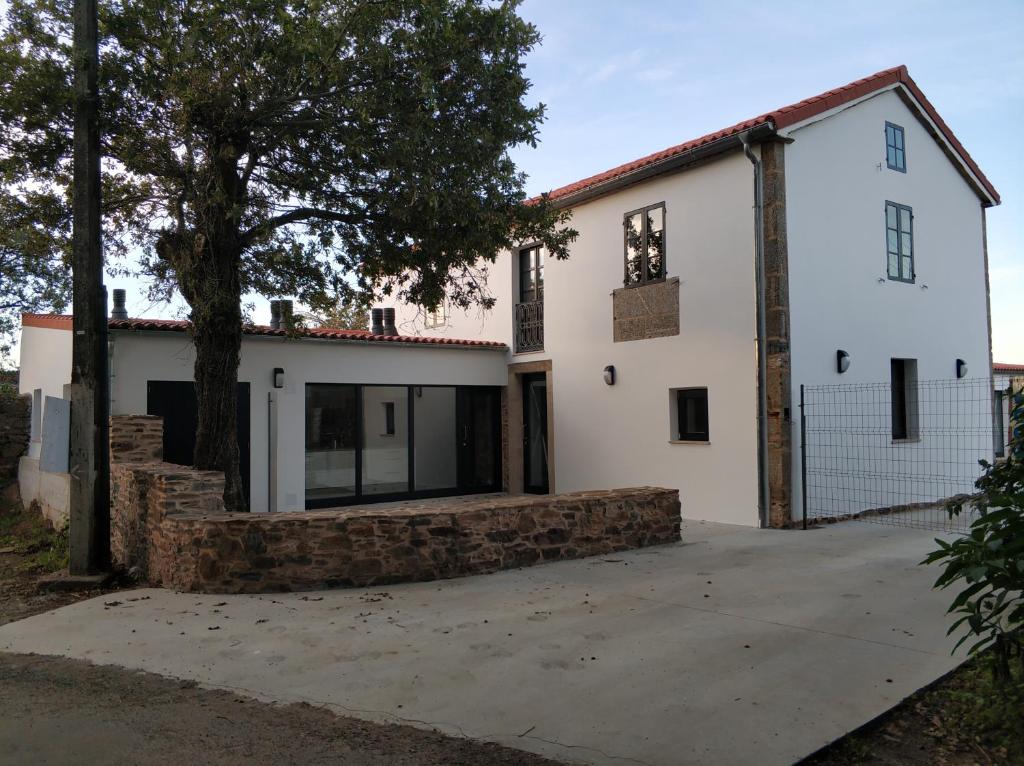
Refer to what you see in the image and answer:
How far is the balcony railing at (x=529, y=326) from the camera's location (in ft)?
48.3

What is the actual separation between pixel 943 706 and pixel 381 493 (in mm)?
10662

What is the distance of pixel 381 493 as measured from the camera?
45.2 ft

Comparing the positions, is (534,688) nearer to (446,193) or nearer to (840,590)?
(840,590)

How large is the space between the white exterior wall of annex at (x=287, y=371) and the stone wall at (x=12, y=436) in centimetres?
554

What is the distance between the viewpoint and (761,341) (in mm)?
10570

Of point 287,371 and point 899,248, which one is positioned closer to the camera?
point 287,371

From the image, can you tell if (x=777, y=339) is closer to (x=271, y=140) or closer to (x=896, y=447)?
(x=896, y=447)

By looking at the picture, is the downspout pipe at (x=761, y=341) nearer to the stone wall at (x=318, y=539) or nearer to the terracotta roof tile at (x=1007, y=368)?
the stone wall at (x=318, y=539)

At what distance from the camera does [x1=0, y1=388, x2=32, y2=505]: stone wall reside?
14766mm

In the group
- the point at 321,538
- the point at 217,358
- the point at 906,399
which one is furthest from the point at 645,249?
the point at 321,538

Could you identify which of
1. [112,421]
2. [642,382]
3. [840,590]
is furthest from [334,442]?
[840,590]

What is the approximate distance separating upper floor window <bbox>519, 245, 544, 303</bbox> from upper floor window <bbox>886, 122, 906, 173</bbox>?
617 cm

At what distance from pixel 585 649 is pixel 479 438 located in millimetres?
10059

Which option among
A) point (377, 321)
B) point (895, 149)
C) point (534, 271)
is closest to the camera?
point (895, 149)
